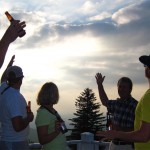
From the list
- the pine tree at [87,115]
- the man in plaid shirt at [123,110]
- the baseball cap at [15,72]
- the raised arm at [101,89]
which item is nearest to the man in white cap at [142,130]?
the baseball cap at [15,72]

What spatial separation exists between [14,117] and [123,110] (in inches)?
91.5

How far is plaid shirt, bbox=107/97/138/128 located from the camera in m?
6.70

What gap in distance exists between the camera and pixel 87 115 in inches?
3393

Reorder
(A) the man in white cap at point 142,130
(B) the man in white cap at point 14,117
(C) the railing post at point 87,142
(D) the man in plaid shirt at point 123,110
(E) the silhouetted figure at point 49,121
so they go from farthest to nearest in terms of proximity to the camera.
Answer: (C) the railing post at point 87,142 → (D) the man in plaid shirt at point 123,110 → (E) the silhouetted figure at point 49,121 → (B) the man in white cap at point 14,117 → (A) the man in white cap at point 142,130

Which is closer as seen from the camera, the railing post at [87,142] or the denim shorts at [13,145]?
the denim shorts at [13,145]

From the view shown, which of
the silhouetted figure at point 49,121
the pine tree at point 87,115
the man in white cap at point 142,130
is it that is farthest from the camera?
the pine tree at point 87,115

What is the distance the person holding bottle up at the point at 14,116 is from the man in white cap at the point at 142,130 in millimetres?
1557

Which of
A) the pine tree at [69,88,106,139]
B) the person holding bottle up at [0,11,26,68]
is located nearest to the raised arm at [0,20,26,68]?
the person holding bottle up at [0,11,26,68]

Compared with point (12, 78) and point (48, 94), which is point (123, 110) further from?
point (12, 78)

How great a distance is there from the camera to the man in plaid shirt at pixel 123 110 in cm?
664

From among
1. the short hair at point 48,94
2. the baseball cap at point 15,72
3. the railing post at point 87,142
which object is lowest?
the railing post at point 87,142

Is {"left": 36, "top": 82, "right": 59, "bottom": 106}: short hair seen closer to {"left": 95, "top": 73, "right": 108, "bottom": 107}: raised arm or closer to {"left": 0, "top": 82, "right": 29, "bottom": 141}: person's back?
{"left": 0, "top": 82, "right": 29, "bottom": 141}: person's back

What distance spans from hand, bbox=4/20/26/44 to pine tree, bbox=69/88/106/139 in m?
72.8

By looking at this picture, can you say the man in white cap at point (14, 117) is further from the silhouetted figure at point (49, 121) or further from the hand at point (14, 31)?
the hand at point (14, 31)
